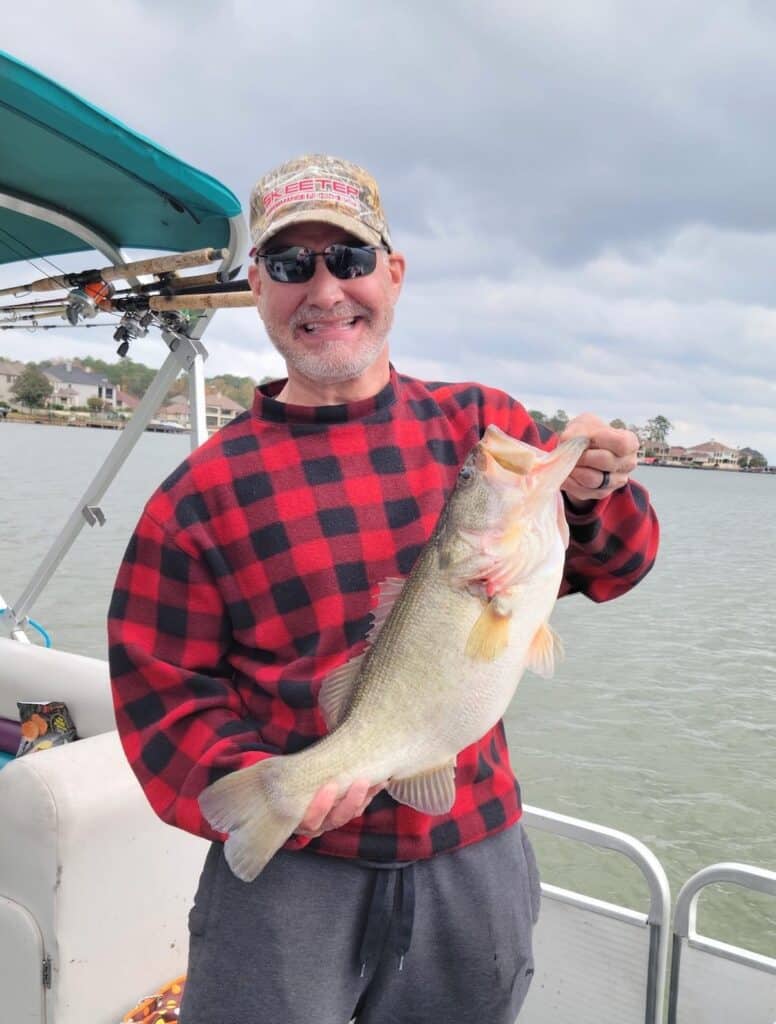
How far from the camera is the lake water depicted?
331 inches

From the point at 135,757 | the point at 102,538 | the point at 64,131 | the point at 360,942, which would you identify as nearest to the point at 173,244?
the point at 64,131

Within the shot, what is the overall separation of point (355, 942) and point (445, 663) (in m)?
0.67

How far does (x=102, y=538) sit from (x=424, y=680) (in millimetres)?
21676

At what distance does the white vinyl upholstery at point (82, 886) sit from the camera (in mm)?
2713

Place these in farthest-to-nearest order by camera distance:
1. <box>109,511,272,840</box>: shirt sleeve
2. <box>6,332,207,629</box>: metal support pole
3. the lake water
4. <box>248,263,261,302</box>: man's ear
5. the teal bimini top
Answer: the lake water, <box>6,332,207,629</box>: metal support pole, the teal bimini top, <box>248,263,261,302</box>: man's ear, <box>109,511,272,840</box>: shirt sleeve

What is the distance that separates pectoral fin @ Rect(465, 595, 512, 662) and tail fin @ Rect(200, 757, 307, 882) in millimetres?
458

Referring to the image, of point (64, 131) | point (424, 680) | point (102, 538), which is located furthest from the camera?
point (102, 538)

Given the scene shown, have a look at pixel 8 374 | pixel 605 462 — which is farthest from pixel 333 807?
pixel 8 374

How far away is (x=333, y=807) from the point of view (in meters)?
1.79

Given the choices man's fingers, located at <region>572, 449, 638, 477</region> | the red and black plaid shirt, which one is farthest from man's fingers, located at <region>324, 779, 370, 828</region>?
man's fingers, located at <region>572, 449, 638, 477</region>

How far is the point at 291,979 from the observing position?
1.90 metres

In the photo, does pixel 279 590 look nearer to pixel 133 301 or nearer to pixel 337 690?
pixel 337 690

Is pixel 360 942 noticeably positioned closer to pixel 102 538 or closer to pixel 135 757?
pixel 135 757

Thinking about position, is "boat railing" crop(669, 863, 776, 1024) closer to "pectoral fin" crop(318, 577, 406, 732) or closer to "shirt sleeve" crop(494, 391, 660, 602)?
"shirt sleeve" crop(494, 391, 660, 602)
